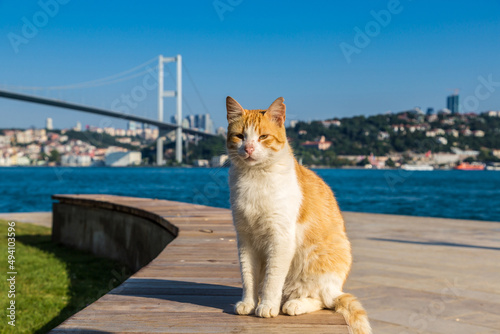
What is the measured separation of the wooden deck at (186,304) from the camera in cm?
142

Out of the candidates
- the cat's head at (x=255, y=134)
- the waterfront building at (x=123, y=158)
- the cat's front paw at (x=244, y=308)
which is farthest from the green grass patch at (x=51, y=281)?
the waterfront building at (x=123, y=158)

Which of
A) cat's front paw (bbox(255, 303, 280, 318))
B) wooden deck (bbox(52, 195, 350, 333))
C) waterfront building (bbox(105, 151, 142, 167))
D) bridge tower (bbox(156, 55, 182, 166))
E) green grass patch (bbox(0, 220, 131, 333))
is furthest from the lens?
waterfront building (bbox(105, 151, 142, 167))

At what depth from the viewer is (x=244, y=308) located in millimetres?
1557

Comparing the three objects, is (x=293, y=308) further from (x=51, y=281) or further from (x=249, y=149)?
(x=51, y=281)

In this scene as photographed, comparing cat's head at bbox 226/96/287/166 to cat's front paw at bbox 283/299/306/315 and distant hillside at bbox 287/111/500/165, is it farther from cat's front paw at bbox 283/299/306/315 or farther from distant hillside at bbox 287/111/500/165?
distant hillside at bbox 287/111/500/165

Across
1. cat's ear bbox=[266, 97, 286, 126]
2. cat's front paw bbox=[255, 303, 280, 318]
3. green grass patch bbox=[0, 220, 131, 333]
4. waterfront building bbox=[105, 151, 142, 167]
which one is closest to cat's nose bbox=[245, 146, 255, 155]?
cat's ear bbox=[266, 97, 286, 126]

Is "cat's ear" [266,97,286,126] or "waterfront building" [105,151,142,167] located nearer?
"cat's ear" [266,97,286,126]

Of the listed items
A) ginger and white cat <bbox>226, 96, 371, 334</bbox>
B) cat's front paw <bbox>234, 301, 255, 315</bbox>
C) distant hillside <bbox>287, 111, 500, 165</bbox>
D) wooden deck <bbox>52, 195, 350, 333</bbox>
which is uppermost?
distant hillside <bbox>287, 111, 500, 165</bbox>

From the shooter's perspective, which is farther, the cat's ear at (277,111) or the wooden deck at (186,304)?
the cat's ear at (277,111)

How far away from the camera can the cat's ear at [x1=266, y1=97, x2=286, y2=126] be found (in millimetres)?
1533

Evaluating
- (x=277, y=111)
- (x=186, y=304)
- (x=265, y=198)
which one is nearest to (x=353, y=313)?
Answer: (x=265, y=198)

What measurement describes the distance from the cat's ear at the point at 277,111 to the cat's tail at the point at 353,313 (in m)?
0.65

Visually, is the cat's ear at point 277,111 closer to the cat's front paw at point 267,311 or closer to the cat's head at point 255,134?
the cat's head at point 255,134

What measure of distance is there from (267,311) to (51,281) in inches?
116
